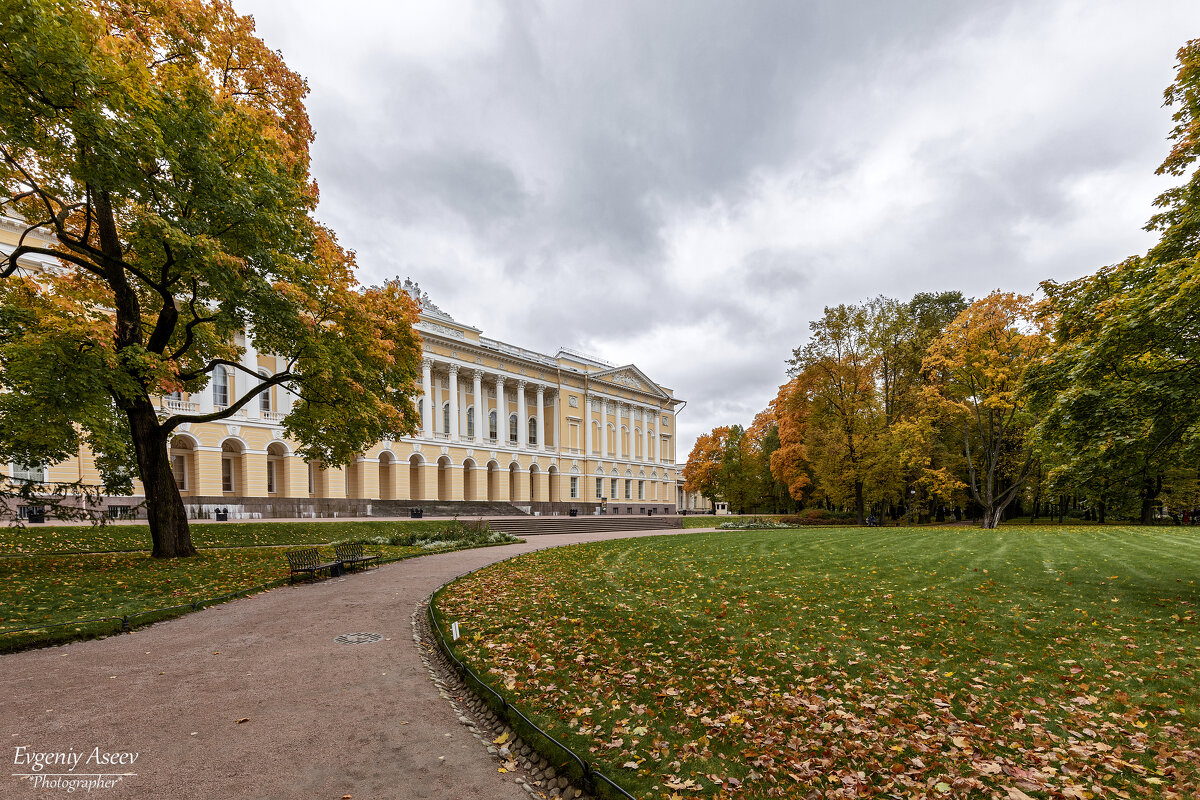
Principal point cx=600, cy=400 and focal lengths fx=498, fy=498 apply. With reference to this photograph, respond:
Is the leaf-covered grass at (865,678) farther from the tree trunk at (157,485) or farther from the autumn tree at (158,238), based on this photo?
the tree trunk at (157,485)

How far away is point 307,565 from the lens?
40.2 feet

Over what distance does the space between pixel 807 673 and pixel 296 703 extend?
550 centimetres

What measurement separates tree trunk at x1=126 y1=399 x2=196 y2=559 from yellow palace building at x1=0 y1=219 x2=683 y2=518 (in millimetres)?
9559

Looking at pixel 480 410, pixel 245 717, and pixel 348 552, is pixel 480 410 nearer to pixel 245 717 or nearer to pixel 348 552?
pixel 348 552

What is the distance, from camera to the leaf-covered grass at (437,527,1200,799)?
3705 millimetres

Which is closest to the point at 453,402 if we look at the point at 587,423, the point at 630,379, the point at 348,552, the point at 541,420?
the point at 541,420

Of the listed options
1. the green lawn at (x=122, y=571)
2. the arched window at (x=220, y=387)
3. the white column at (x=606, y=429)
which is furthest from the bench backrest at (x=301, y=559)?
the white column at (x=606, y=429)

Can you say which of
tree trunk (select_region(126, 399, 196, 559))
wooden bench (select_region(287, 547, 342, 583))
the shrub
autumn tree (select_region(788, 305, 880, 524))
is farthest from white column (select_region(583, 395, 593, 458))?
tree trunk (select_region(126, 399, 196, 559))

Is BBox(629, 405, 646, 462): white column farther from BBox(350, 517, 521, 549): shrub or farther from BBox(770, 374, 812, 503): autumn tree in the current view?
BBox(350, 517, 521, 549): shrub

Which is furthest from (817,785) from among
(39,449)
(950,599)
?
(39,449)

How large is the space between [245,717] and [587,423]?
50.5m

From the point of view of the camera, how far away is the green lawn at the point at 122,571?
316 inches

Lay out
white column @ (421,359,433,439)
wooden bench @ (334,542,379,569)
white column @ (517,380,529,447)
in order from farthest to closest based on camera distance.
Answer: white column @ (517,380,529,447), white column @ (421,359,433,439), wooden bench @ (334,542,379,569)

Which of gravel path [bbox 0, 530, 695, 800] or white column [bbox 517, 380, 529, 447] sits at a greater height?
white column [bbox 517, 380, 529, 447]
